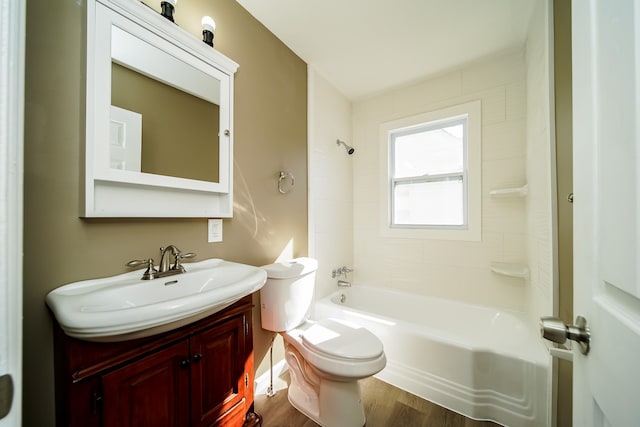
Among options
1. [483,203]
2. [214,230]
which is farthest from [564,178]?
[214,230]

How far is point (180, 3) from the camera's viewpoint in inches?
47.1

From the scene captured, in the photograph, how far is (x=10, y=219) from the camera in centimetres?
30

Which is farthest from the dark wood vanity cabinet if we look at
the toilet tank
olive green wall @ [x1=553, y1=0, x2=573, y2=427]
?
olive green wall @ [x1=553, y1=0, x2=573, y2=427]

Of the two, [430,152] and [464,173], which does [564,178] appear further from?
[430,152]

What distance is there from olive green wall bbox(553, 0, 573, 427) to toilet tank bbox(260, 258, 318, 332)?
1322 millimetres

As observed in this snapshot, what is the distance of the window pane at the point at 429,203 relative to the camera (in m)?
2.18

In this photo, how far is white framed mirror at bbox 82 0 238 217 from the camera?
0.92 m

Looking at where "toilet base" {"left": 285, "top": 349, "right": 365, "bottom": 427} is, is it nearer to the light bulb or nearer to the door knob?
the door knob

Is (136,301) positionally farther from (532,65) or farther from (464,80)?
(464,80)

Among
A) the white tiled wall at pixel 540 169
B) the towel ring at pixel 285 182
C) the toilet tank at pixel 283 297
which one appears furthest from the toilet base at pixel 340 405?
the towel ring at pixel 285 182

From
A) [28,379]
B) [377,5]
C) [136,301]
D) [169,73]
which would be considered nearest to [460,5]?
[377,5]

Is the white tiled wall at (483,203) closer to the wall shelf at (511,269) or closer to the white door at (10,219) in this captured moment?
the wall shelf at (511,269)

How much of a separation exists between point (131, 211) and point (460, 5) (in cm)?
213

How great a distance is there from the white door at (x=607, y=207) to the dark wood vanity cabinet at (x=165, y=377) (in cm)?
116
